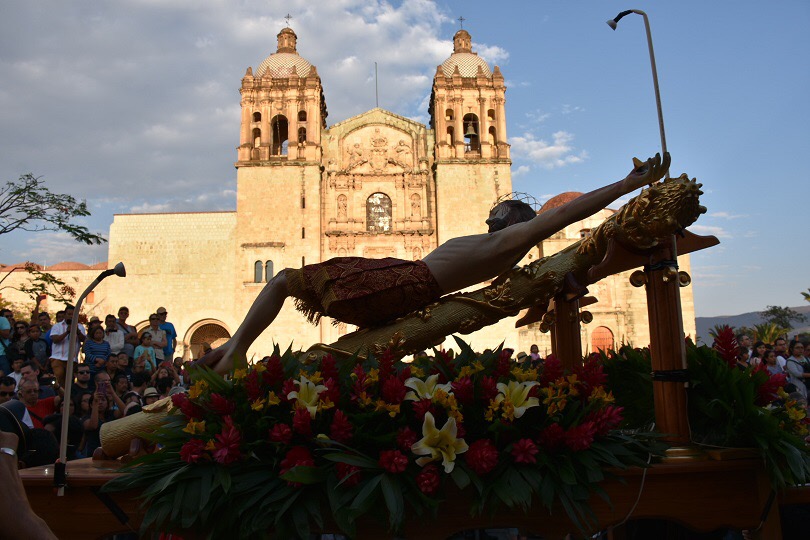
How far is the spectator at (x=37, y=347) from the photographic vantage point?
320 inches

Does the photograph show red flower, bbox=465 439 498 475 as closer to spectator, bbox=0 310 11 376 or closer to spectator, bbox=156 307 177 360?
spectator, bbox=0 310 11 376

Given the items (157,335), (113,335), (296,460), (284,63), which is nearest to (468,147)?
(284,63)

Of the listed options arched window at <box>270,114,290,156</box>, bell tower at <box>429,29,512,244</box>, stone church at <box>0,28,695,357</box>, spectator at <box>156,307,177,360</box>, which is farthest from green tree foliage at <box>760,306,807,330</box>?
spectator at <box>156,307,177,360</box>

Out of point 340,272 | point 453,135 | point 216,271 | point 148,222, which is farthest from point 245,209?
point 340,272

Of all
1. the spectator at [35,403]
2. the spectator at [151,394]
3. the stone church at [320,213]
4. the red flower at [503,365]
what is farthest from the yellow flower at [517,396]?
the stone church at [320,213]

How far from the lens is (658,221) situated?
2.40 metres

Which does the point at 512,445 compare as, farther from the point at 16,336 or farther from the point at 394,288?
the point at 16,336

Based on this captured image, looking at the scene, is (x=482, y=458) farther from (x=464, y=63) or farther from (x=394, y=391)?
(x=464, y=63)

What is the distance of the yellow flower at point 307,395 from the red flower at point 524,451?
72 centimetres

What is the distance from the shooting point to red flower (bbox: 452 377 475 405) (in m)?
2.25

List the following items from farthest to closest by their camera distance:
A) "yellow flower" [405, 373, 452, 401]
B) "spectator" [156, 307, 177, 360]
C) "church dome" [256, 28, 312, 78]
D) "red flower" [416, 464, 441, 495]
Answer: "church dome" [256, 28, 312, 78], "spectator" [156, 307, 177, 360], "yellow flower" [405, 373, 452, 401], "red flower" [416, 464, 441, 495]

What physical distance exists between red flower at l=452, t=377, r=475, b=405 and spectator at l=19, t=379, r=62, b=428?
4752 mm

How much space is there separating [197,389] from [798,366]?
8.70 metres

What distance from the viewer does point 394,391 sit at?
222cm
